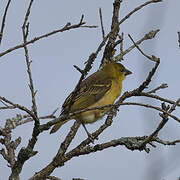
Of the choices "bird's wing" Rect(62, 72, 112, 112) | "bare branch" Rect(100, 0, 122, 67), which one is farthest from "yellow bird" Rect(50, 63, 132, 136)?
"bare branch" Rect(100, 0, 122, 67)

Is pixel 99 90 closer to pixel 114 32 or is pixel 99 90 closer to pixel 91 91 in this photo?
pixel 91 91

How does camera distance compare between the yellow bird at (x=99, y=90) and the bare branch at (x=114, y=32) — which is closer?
the bare branch at (x=114, y=32)

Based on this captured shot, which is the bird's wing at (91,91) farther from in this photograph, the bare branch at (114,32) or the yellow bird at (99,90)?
the bare branch at (114,32)

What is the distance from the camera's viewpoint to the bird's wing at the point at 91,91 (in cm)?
586

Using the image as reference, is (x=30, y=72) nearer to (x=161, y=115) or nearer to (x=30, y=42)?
(x=30, y=42)

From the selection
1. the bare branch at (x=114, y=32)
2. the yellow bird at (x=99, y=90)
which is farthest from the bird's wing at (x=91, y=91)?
the bare branch at (x=114, y=32)

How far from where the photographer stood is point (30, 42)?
2.63 metres

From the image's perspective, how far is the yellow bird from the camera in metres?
5.69

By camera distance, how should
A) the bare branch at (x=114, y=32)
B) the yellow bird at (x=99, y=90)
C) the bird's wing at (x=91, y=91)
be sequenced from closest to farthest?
the bare branch at (x=114, y=32), the yellow bird at (x=99, y=90), the bird's wing at (x=91, y=91)

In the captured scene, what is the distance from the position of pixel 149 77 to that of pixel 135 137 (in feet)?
2.60

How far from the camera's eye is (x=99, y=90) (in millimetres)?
6227

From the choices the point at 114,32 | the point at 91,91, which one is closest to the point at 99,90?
the point at 91,91

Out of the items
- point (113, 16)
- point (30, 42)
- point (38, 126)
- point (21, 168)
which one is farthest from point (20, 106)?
point (113, 16)

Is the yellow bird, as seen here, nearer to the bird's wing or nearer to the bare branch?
the bird's wing
